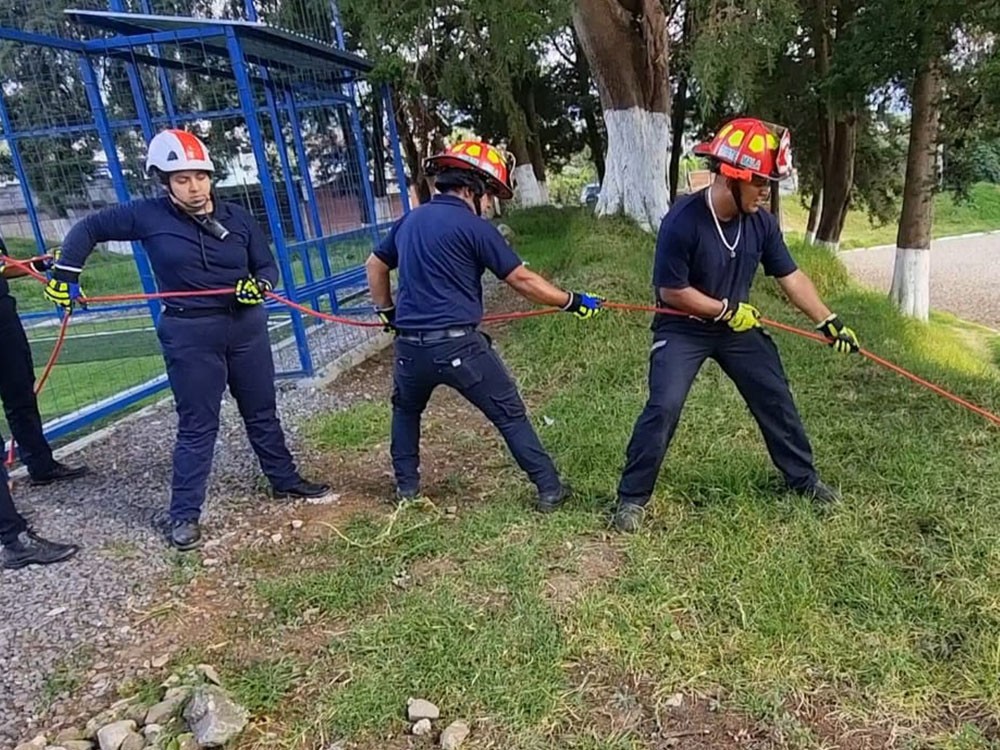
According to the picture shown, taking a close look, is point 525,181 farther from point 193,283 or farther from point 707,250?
point 707,250

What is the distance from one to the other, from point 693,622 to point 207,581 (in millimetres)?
2069

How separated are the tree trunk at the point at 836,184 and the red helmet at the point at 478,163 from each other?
43.4ft

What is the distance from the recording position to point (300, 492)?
4.22 metres

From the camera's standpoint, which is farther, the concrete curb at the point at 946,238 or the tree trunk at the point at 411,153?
the concrete curb at the point at 946,238

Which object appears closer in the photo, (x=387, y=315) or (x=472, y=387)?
(x=472, y=387)

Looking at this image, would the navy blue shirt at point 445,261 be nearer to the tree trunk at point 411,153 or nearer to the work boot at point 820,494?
the work boot at point 820,494

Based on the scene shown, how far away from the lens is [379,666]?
2.79 meters

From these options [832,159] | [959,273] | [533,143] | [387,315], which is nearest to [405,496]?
[387,315]

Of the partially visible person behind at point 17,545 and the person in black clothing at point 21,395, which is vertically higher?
the person in black clothing at point 21,395

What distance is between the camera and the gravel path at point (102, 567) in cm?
287

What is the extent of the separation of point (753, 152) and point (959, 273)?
20.8 m

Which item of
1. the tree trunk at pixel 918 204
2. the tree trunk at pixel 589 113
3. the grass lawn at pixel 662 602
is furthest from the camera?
the tree trunk at pixel 589 113

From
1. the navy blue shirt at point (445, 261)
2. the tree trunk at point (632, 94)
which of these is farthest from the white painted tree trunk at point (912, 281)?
the navy blue shirt at point (445, 261)

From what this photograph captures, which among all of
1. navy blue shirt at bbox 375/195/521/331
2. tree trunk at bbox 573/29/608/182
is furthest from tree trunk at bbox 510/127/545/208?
navy blue shirt at bbox 375/195/521/331
